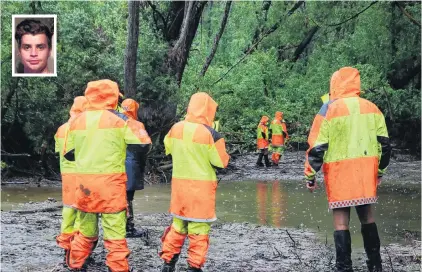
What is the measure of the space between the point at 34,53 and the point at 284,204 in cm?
761

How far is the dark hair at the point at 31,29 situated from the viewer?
15.9 m

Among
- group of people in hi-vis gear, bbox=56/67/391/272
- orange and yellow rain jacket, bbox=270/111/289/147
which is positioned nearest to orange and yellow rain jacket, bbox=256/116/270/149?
orange and yellow rain jacket, bbox=270/111/289/147

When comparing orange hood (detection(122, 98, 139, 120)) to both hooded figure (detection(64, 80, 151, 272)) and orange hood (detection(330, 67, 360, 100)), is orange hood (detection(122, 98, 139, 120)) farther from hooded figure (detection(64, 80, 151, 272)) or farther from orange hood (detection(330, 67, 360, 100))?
orange hood (detection(330, 67, 360, 100))

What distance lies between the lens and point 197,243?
6.29 meters

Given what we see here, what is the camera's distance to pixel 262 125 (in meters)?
22.5

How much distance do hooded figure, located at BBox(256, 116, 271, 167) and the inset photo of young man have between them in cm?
841

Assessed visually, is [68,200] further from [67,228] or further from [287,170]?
[287,170]

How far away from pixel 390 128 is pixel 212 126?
70.8 feet

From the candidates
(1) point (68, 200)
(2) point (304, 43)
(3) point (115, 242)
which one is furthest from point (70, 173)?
(2) point (304, 43)

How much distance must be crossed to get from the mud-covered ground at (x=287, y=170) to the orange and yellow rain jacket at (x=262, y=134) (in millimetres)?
801

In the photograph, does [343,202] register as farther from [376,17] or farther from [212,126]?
[376,17]

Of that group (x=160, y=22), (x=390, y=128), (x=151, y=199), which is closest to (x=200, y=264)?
(x=151, y=199)

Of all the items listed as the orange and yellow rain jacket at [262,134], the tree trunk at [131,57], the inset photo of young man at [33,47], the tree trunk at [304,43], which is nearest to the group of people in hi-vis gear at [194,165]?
the tree trunk at [131,57]

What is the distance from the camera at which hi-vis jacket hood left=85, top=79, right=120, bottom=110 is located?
6410 mm
